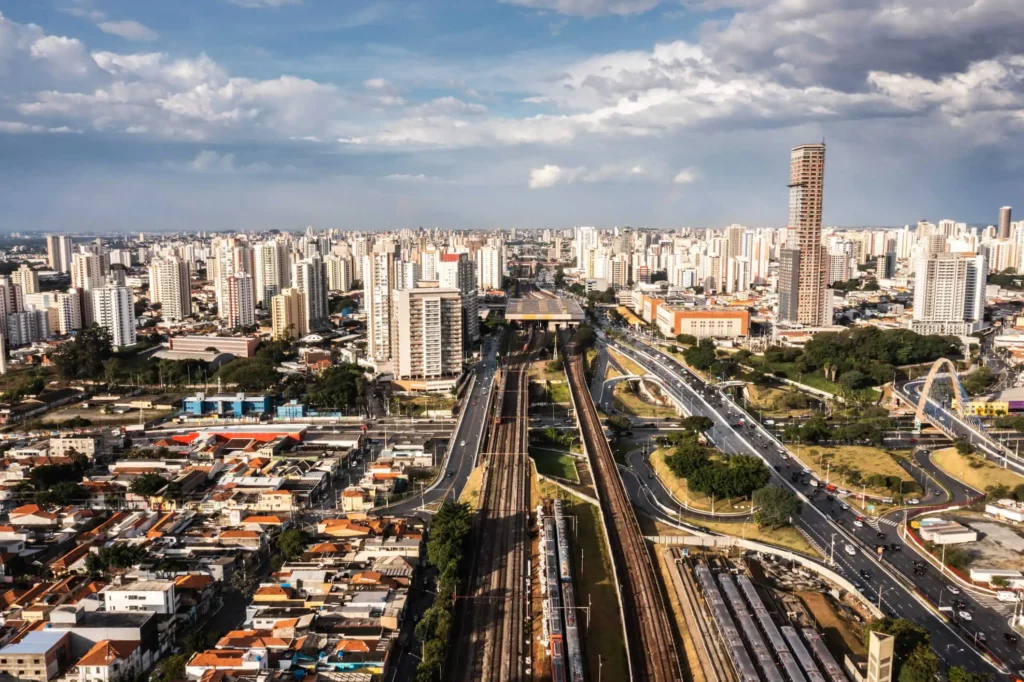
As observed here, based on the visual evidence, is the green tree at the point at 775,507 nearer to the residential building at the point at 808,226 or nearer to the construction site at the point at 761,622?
the construction site at the point at 761,622

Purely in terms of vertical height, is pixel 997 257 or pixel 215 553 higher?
pixel 997 257

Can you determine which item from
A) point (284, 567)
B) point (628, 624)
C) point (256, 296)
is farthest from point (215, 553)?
point (256, 296)

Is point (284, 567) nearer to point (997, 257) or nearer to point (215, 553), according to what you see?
point (215, 553)

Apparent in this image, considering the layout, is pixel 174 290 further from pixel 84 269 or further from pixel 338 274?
pixel 338 274

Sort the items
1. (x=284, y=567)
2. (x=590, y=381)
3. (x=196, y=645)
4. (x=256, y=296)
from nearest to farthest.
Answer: (x=196, y=645) → (x=284, y=567) → (x=590, y=381) → (x=256, y=296)

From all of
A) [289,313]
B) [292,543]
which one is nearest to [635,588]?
[292,543]

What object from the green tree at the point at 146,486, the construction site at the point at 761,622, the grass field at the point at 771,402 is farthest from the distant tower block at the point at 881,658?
the grass field at the point at 771,402
